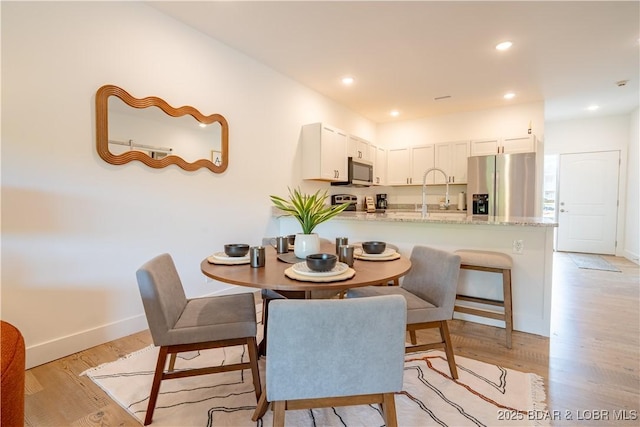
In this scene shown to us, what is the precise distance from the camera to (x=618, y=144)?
5.59 meters

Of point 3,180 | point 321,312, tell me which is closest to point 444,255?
point 321,312

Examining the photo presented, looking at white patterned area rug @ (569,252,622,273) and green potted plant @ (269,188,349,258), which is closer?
green potted plant @ (269,188,349,258)

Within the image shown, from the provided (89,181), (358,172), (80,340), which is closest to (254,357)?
(80,340)

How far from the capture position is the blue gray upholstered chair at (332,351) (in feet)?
3.27

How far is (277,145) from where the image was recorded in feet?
12.3

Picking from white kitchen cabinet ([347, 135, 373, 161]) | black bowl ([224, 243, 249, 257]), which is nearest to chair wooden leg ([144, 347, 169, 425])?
black bowl ([224, 243, 249, 257])

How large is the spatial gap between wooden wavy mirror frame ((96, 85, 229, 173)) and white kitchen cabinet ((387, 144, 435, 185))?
11.7ft

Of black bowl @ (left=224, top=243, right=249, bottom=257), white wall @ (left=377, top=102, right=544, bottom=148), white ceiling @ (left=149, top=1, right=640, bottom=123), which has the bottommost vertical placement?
black bowl @ (left=224, top=243, right=249, bottom=257)

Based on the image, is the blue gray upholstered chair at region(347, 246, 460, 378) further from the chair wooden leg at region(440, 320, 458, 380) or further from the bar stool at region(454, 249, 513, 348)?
the bar stool at region(454, 249, 513, 348)

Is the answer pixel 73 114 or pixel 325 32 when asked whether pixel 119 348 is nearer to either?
pixel 73 114

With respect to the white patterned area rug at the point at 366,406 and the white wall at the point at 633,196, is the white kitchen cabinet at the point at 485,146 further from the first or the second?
the white patterned area rug at the point at 366,406

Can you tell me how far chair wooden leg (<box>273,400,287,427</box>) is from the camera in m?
1.05

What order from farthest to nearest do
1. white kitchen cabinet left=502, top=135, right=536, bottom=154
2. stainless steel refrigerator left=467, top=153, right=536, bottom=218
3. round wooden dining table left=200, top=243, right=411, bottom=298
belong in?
white kitchen cabinet left=502, top=135, right=536, bottom=154 → stainless steel refrigerator left=467, top=153, right=536, bottom=218 → round wooden dining table left=200, top=243, right=411, bottom=298

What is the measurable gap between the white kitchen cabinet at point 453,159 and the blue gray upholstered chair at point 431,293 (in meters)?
3.61
